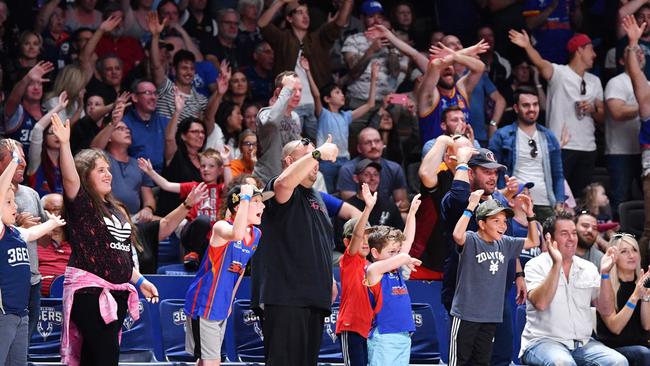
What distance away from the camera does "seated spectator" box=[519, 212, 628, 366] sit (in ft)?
27.9

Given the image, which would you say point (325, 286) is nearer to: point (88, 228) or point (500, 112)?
point (88, 228)

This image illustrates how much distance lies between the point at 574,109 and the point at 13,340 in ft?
23.6

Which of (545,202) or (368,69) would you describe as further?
(368,69)

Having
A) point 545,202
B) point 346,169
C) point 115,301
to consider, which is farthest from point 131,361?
point 545,202

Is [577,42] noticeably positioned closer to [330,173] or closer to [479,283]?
[330,173]

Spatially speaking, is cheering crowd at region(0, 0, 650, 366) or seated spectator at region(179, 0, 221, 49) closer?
cheering crowd at region(0, 0, 650, 366)

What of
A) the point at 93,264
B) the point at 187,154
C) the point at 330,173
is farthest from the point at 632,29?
the point at 93,264

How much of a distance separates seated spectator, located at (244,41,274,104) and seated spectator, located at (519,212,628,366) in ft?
15.6

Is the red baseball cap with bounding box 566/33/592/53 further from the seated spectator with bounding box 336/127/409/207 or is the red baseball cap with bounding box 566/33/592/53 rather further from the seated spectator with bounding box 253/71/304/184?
the seated spectator with bounding box 253/71/304/184

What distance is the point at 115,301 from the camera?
23.6 feet

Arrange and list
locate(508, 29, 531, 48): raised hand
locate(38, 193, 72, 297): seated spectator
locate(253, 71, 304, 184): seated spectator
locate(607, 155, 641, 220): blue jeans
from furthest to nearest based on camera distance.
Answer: locate(607, 155, 641, 220): blue jeans < locate(508, 29, 531, 48): raised hand < locate(253, 71, 304, 184): seated spectator < locate(38, 193, 72, 297): seated spectator

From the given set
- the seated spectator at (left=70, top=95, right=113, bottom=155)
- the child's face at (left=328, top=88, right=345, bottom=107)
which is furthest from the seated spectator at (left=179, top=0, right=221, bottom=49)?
the seated spectator at (left=70, top=95, right=113, bottom=155)

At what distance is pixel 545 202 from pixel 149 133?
3854 millimetres

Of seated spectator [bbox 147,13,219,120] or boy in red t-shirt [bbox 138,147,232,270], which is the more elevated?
seated spectator [bbox 147,13,219,120]
